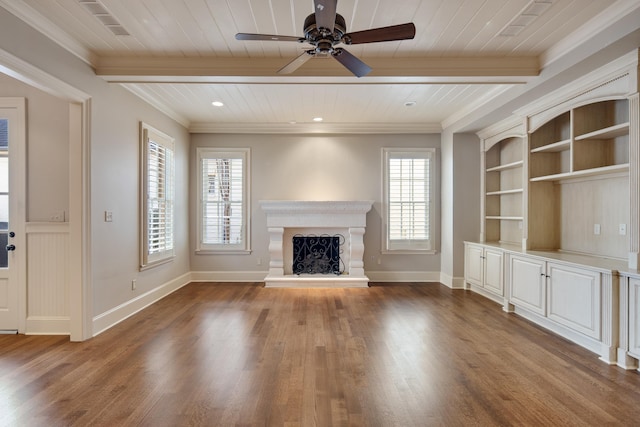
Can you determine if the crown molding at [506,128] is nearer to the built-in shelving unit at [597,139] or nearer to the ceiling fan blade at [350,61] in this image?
the built-in shelving unit at [597,139]

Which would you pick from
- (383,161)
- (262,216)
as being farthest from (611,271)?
(262,216)

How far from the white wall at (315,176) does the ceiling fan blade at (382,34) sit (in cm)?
380

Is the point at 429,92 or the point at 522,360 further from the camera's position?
the point at 429,92

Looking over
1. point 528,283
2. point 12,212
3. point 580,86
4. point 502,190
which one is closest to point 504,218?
point 502,190

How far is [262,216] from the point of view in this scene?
6156mm

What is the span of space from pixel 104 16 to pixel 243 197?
363 cm

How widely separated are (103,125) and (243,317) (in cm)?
267

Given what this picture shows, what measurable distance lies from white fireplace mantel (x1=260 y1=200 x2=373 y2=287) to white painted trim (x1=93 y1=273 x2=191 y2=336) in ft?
4.92

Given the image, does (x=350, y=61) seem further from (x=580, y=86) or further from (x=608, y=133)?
(x=608, y=133)

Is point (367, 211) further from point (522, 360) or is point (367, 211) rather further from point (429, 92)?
point (522, 360)

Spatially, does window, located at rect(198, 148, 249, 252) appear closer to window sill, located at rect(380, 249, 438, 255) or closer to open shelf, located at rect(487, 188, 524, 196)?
window sill, located at rect(380, 249, 438, 255)

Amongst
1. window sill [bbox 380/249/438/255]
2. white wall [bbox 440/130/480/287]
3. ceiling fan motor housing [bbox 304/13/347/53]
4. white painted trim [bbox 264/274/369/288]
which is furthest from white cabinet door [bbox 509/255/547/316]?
ceiling fan motor housing [bbox 304/13/347/53]

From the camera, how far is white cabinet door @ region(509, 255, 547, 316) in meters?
3.71

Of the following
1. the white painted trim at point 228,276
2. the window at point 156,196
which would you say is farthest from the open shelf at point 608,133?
the window at point 156,196
